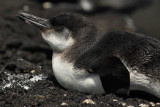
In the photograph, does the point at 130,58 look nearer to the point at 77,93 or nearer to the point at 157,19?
the point at 77,93

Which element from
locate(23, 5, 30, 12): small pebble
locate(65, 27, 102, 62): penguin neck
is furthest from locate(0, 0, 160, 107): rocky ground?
locate(23, 5, 30, 12): small pebble

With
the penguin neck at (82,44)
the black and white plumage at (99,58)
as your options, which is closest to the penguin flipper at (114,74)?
the black and white plumage at (99,58)

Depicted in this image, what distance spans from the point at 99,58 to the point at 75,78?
1.37ft

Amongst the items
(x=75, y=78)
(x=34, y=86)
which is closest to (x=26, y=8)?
(x=34, y=86)

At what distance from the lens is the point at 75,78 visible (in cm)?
523

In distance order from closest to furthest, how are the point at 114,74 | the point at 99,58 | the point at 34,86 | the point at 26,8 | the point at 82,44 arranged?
the point at 114,74, the point at 99,58, the point at 82,44, the point at 34,86, the point at 26,8

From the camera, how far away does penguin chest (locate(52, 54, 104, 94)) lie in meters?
5.18

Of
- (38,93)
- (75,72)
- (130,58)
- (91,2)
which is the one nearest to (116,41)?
(130,58)

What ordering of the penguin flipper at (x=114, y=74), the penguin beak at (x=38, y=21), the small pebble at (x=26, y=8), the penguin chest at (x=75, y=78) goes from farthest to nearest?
the small pebble at (x=26, y=8) → the penguin beak at (x=38, y=21) → the penguin chest at (x=75, y=78) → the penguin flipper at (x=114, y=74)

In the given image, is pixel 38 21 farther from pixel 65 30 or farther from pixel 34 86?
pixel 34 86

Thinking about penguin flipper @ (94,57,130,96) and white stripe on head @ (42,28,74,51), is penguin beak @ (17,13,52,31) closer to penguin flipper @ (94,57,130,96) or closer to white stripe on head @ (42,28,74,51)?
white stripe on head @ (42,28,74,51)

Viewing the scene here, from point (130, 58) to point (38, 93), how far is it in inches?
52.3

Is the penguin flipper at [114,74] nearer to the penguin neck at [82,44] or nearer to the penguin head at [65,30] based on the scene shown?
the penguin neck at [82,44]

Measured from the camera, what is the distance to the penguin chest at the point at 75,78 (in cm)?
518
